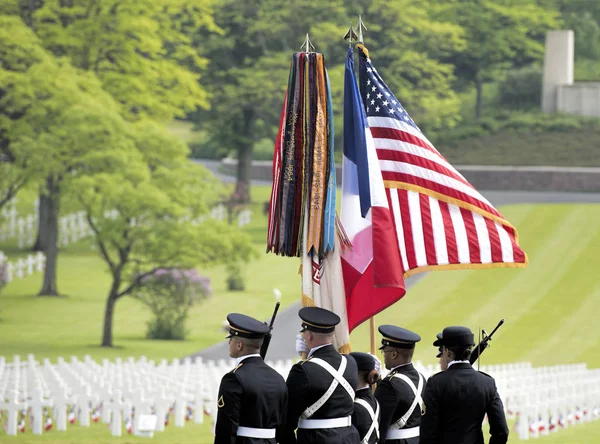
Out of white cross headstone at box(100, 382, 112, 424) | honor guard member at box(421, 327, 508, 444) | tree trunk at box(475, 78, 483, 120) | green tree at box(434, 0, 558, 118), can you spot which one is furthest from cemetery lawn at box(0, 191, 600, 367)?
green tree at box(434, 0, 558, 118)

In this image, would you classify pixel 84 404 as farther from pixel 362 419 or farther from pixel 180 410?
pixel 362 419

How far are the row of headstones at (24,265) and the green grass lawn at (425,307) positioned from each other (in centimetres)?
35

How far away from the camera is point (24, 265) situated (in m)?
37.3

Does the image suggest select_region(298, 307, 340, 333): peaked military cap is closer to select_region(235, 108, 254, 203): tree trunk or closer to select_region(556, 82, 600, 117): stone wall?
select_region(235, 108, 254, 203): tree trunk

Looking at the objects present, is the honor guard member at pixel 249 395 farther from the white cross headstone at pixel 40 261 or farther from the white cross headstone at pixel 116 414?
the white cross headstone at pixel 40 261

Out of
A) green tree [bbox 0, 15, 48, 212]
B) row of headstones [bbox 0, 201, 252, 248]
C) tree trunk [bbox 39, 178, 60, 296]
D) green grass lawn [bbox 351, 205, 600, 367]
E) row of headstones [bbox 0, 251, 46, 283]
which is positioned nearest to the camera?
green grass lawn [bbox 351, 205, 600, 367]

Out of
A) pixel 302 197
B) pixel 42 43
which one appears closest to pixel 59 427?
pixel 302 197

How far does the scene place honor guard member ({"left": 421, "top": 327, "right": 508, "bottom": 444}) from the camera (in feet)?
26.8

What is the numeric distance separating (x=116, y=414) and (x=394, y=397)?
8533 mm

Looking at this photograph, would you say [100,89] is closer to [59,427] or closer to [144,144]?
[144,144]

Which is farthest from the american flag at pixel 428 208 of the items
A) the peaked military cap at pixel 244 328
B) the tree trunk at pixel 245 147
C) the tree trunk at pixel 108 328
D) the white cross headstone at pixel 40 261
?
the tree trunk at pixel 245 147

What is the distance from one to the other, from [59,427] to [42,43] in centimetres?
2153

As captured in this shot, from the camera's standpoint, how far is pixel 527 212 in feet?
145

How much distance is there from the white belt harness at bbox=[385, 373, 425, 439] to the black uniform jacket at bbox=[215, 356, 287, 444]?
1.18 meters
